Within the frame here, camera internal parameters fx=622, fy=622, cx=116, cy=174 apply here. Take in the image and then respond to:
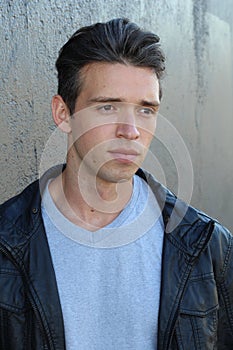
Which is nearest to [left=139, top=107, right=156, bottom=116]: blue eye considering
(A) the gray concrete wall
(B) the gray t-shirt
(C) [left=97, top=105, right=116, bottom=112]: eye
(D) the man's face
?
(D) the man's face

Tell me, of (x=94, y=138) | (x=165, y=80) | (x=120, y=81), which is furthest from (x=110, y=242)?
(x=165, y=80)

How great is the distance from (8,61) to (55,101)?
20.9 inches

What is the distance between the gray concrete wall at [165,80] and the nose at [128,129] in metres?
0.86

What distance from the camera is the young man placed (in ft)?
Answer: 7.09

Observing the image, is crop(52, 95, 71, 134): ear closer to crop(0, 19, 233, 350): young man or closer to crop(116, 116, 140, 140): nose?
crop(0, 19, 233, 350): young man

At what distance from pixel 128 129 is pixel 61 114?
40 cm

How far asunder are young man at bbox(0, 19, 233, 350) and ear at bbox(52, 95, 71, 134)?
0.7 inches

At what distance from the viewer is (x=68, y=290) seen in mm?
2189

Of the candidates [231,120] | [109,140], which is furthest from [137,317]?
[231,120]

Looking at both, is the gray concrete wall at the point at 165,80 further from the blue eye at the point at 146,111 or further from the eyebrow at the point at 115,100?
the blue eye at the point at 146,111

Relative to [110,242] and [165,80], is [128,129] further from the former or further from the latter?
[165,80]

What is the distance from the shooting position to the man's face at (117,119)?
2.26 m

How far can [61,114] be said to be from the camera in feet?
8.31

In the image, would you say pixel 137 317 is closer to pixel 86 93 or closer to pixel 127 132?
pixel 127 132
